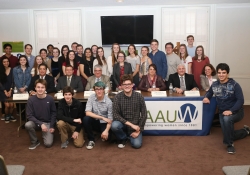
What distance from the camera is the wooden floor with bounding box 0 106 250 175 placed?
331 cm

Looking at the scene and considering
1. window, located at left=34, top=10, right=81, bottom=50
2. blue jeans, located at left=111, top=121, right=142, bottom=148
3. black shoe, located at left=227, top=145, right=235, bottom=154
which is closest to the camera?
black shoe, located at left=227, top=145, right=235, bottom=154

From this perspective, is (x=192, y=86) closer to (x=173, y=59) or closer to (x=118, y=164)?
(x=173, y=59)

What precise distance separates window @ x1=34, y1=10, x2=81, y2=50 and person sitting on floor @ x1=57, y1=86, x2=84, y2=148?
3.28 m

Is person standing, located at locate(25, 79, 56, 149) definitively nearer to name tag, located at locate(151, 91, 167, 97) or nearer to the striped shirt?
the striped shirt

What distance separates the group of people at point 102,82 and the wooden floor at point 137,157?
0.61ft

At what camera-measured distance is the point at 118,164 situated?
11.4 ft

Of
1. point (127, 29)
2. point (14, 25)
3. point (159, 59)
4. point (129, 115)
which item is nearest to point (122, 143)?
point (129, 115)

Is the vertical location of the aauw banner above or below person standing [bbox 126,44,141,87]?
below

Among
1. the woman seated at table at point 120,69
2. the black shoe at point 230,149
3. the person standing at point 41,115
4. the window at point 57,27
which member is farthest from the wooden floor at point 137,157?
the window at point 57,27

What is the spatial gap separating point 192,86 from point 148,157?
1.88 m

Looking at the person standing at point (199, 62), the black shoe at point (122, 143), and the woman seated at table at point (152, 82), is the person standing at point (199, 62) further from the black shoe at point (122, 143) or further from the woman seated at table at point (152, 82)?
the black shoe at point (122, 143)

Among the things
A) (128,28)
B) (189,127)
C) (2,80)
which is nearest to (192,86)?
(189,127)

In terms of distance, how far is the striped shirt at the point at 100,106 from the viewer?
416 cm

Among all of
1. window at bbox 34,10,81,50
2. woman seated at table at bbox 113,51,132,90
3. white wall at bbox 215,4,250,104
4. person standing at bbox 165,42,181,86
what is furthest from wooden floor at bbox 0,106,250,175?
window at bbox 34,10,81,50
